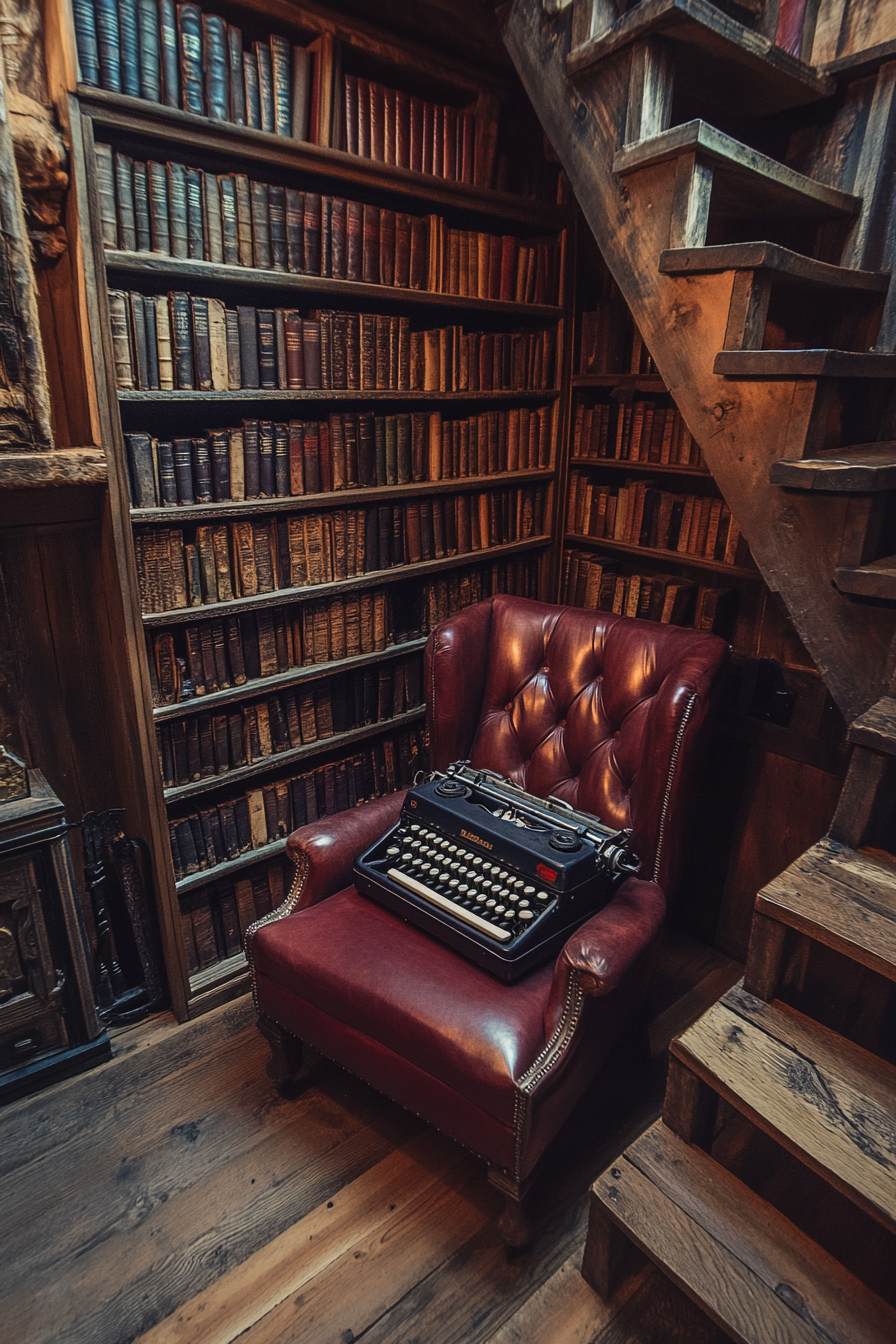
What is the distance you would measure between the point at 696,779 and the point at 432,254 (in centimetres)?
156

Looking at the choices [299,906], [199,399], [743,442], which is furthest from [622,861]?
[199,399]

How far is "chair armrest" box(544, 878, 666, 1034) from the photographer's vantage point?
54.7 inches

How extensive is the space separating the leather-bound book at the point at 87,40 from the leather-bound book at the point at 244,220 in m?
0.32

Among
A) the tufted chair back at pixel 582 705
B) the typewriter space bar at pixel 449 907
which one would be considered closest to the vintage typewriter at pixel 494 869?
the typewriter space bar at pixel 449 907

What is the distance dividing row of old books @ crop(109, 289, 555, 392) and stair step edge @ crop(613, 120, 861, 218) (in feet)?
2.64

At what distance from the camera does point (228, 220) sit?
173 cm

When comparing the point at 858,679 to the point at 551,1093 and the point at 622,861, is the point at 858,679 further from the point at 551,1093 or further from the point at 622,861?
the point at 551,1093

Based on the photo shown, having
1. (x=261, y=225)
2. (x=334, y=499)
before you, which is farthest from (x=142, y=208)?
(x=334, y=499)

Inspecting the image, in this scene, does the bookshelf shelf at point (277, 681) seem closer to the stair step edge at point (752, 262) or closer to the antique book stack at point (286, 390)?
the antique book stack at point (286, 390)

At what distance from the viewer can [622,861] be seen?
1616 mm

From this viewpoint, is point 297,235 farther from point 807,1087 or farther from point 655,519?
point 807,1087

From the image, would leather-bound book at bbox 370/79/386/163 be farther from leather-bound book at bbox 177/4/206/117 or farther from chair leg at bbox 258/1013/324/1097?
chair leg at bbox 258/1013/324/1097

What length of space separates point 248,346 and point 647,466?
124 cm

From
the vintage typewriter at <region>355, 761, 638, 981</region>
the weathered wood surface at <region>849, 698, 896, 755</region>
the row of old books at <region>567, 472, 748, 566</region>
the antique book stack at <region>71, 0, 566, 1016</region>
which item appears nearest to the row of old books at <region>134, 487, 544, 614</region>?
the antique book stack at <region>71, 0, 566, 1016</region>
